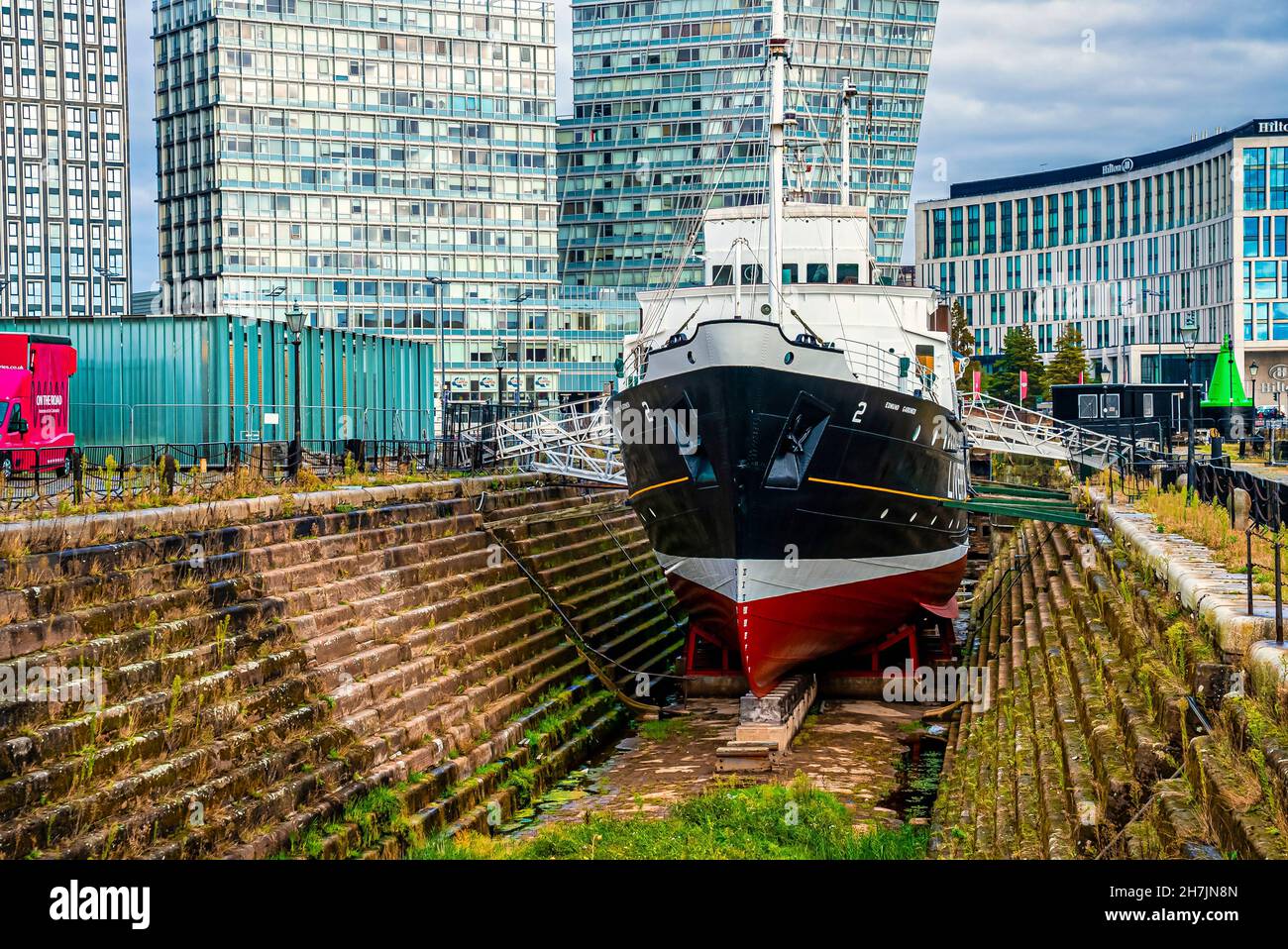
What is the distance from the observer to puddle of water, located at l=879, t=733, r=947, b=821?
59.4ft

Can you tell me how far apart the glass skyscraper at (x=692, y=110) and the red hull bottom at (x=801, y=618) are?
74.1 m

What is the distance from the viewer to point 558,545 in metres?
28.5

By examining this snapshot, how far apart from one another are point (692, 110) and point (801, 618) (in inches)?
3342

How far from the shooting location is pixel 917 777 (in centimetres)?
2000

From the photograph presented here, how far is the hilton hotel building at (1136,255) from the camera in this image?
106812 millimetres

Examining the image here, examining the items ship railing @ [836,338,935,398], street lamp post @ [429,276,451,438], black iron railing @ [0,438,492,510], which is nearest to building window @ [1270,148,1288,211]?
street lamp post @ [429,276,451,438]

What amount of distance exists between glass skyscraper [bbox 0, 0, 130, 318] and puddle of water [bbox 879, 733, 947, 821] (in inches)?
5814

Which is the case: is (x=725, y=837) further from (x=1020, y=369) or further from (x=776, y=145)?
(x=1020, y=369)

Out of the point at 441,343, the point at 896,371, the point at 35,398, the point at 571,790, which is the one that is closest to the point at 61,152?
the point at 441,343

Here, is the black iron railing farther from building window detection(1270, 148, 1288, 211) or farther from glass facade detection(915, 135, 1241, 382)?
building window detection(1270, 148, 1288, 211)

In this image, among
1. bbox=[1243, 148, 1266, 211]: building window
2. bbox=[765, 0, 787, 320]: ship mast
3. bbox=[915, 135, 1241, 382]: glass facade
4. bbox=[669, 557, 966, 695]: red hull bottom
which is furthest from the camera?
bbox=[915, 135, 1241, 382]: glass facade

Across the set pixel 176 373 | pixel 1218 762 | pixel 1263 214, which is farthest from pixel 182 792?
pixel 1263 214

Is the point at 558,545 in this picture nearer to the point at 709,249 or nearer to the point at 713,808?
the point at 709,249

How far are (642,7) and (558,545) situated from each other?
83961mm
